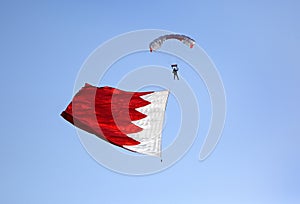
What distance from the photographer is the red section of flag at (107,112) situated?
2053 centimetres

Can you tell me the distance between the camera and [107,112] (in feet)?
74.1

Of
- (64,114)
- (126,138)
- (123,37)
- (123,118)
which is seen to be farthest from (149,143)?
(123,37)

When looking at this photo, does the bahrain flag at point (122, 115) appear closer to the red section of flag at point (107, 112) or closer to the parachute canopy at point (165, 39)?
the red section of flag at point (107, 112)

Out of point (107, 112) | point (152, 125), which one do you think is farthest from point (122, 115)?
point (152, 125)

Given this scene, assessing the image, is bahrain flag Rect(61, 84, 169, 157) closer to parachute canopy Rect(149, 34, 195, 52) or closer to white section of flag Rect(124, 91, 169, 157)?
white section of flag Rect(124, 91, 169, 157)

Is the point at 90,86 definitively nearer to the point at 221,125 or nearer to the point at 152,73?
the point at 152,73

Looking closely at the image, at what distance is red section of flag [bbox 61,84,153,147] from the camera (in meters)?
20.5

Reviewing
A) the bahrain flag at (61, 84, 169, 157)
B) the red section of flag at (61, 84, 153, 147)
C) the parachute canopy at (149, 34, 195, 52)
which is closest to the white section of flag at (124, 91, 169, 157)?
the bahrain flag at (61, 84, 169, 157)

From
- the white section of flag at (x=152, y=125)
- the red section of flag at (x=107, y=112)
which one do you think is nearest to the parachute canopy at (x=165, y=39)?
the white section of flag at (x=152, y=125)

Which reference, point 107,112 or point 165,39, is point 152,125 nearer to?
point 107,112

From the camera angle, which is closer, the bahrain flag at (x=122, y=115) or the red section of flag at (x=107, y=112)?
the bahrain flag at (x=122, y=115)

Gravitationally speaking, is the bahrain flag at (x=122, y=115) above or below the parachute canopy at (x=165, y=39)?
below

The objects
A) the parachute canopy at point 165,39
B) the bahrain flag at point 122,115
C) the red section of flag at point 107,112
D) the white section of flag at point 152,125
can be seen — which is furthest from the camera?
the parachute canopy at point 165,39

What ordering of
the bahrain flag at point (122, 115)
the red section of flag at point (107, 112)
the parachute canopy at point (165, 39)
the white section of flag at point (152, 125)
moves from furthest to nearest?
1. the parachute canopy at point (165, 39)
2. the red section of flag at point (107, 112)
3. the bahrain flag at point (122, 115)
4. the white section of flag at point (152, 125)
